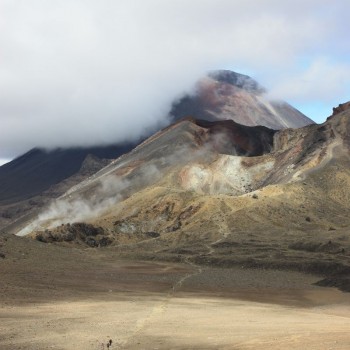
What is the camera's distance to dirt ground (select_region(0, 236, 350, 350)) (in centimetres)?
2752

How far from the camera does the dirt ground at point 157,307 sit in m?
27.5

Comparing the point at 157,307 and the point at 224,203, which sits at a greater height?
the point at 224,203

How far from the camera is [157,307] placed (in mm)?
42656

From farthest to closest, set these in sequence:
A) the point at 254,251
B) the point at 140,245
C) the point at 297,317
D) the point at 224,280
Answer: the point at 140,245
the point at 254,251
the point at 224,280
the point at 297,317

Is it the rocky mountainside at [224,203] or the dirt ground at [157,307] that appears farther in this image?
the rocky mountainside at [224,203]

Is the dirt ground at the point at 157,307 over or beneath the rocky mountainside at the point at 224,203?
beneath

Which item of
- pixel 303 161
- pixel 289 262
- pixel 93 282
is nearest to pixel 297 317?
pixel 93 282

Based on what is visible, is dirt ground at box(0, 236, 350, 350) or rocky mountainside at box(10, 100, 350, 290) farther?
rocky mountainside at box(10, 100, 350, 290)

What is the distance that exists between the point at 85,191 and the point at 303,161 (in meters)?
61.6

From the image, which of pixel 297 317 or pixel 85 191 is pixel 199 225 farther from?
pixel 297 317

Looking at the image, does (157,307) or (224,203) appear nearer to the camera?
(157,307)

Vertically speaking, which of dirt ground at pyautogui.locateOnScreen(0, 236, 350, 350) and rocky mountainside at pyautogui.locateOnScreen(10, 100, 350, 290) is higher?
rocky mountainside at pyautogui.locateOnScreen(10, 100, 350, 290)

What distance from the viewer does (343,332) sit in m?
28.5

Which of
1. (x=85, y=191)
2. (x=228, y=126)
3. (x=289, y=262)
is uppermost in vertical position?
(x=228, y=126)
